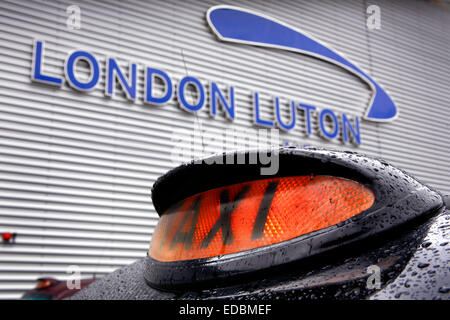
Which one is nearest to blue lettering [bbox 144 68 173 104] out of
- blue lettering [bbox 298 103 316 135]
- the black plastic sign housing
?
blue lettering [bbox 298 103 316 135]

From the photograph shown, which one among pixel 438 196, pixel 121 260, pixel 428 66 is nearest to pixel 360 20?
→ pixel 428 66

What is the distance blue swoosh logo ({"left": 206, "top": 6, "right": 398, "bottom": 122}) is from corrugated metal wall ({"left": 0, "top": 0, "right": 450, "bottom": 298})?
0.18 metres

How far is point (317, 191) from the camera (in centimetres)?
74

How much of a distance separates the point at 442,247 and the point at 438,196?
0.81 feet

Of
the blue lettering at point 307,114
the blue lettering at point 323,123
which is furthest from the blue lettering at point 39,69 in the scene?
the blue lettering at point 323,123

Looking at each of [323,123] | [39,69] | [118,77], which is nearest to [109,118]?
[118,77]

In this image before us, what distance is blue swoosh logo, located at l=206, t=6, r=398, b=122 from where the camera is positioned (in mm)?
7965

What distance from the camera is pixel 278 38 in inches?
337

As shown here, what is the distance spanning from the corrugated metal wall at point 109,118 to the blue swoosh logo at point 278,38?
18cm

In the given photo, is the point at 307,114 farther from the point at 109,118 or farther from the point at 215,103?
the point at 109,118

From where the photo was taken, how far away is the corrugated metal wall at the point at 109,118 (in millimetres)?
5668

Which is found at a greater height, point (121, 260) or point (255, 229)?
point (121, 260)
